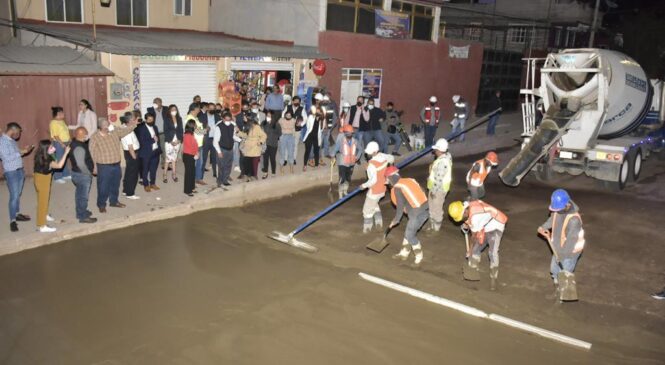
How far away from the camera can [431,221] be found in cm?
1048

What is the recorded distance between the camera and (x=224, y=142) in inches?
453

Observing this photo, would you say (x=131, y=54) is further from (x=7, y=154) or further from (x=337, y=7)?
(x=337, y=7)

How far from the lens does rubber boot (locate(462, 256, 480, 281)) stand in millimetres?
8312

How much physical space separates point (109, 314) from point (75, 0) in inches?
566

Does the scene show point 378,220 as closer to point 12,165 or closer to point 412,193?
point 412,193

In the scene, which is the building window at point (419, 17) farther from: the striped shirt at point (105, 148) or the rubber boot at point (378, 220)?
the striped shirt at point (105, 148)

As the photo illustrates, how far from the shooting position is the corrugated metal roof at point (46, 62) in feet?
37.8

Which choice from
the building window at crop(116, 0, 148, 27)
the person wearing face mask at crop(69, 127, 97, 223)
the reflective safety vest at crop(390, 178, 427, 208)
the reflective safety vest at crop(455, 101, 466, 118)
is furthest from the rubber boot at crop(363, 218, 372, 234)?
the building window at crop(116, 0, 148, 27)

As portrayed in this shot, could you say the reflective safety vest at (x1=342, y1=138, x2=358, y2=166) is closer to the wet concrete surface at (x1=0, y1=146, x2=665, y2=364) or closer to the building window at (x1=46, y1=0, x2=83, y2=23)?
the wet concrete surface at (x1=0, y1=146, x2=665, y2=364)

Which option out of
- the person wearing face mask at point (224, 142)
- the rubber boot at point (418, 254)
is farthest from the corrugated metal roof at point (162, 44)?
the rubber boot at point (418, 254)

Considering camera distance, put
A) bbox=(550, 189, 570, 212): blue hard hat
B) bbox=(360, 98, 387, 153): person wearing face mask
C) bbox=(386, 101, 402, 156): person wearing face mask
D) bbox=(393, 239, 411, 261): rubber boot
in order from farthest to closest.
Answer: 1. bbox=(386, 101, 402, 156): person wearing face mask
2. bbox=(360, 98, 387, 153): person wearing face mask
3. bbox=(393, 239, 411, 261): rubber boot
4. bbox=(550, 189, 570, 212): blue hard hat

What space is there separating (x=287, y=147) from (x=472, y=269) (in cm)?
630

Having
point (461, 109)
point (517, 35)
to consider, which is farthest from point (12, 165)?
point (517, 35)

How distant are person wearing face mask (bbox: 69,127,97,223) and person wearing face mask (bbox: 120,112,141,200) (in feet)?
3.50
